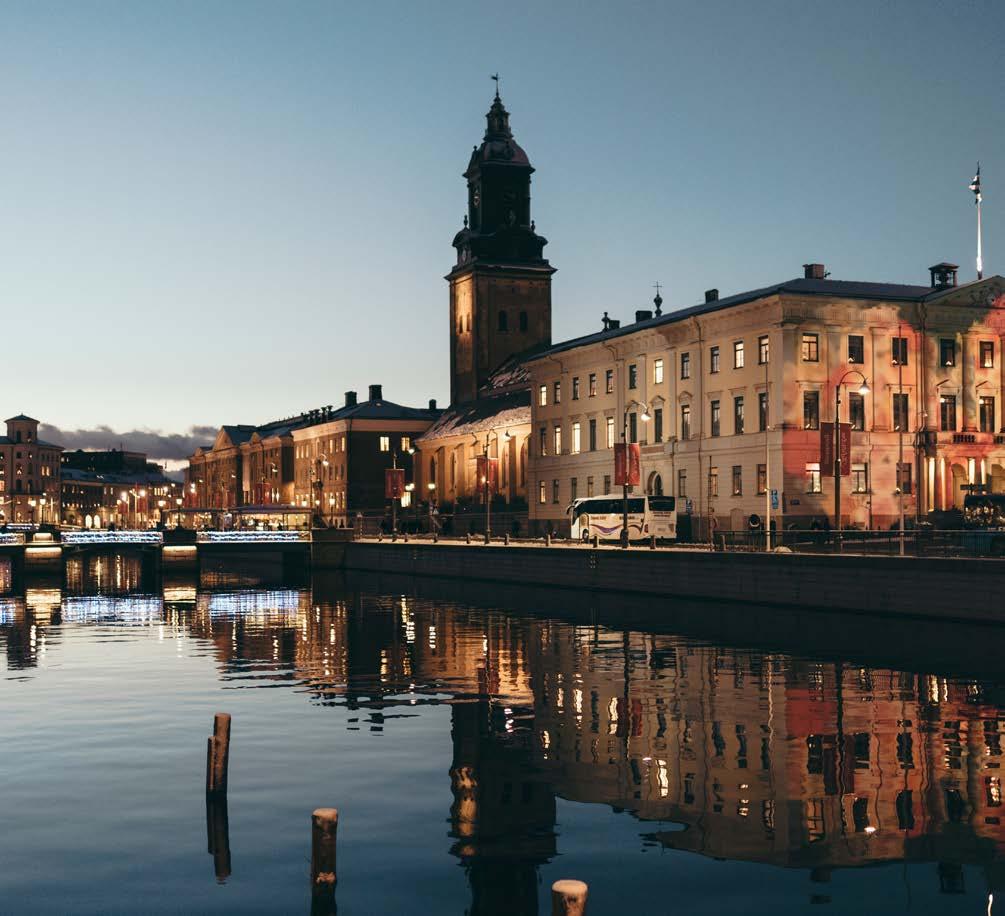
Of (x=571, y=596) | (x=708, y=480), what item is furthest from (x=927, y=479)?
(x=571, y=596)

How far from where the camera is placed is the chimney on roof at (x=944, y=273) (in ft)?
318

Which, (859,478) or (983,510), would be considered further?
(859,478)

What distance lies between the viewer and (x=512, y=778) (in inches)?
1024

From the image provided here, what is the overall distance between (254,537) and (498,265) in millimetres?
57906

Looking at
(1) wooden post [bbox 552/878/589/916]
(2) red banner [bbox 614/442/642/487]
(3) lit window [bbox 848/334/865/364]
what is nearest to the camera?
(1) wooden post [bbox 552/878/589/916]

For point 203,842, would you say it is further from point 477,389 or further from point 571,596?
point 477,389

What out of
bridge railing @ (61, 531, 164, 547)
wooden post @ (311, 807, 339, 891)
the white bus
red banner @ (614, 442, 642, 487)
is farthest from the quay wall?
wooden post @ (311, 807, 339, 891)

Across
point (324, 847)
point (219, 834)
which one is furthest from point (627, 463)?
point (324, 847)

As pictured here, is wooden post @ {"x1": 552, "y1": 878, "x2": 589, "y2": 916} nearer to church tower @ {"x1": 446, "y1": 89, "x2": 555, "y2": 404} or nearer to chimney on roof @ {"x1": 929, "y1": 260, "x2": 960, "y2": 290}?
chimney on roof @ {"x1": 929, "y1": 260, "x2": 960, "y2": 290}

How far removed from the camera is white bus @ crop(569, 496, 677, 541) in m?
89.6

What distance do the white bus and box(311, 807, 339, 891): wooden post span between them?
72.0m

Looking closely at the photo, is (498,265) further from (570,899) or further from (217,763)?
(570,899)

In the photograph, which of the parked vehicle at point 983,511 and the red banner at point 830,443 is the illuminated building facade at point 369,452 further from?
the red banner at point 830,443

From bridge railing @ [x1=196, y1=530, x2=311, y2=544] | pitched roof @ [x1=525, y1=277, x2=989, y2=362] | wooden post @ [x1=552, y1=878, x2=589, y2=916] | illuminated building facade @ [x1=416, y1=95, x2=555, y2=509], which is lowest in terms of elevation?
wooden post @ [x1=552, y1=878, x2=589, y2=916]
